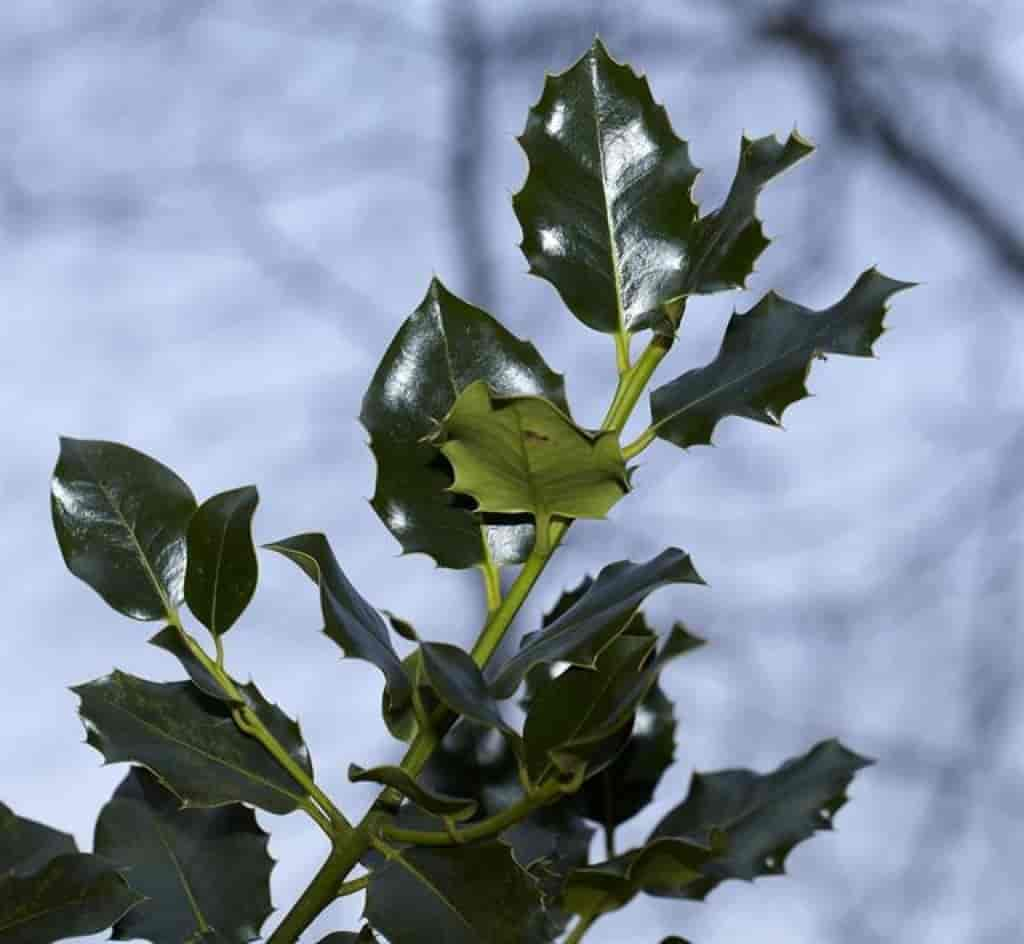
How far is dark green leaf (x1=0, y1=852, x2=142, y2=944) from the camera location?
1.18ft

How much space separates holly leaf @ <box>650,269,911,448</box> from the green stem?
0.04ft

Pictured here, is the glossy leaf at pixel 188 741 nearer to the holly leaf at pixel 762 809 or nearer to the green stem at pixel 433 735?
the green stem at pixel 433 735

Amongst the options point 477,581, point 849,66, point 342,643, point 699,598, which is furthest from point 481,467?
point 849,66

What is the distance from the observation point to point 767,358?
0.41 metres

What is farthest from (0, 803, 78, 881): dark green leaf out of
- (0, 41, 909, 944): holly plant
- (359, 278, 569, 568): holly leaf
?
(359, 278, 569, 568): holly leaf

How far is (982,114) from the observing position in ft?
8.30

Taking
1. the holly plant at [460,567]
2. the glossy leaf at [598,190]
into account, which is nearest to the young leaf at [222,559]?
the holly plant at [460,567]

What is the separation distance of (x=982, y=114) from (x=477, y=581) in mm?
1201

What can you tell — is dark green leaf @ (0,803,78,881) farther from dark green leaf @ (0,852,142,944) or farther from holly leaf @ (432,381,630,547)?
holly leaf @ (432,381,630,547)

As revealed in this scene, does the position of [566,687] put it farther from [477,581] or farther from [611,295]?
[477,581]

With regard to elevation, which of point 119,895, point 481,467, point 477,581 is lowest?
point 119,895

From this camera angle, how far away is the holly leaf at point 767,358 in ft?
1.28

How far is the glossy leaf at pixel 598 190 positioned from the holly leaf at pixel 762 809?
0.20 metres

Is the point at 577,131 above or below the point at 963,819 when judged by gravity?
below
